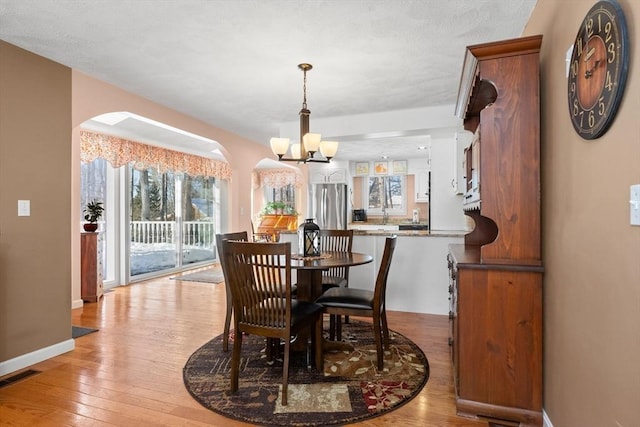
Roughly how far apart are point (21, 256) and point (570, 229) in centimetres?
349

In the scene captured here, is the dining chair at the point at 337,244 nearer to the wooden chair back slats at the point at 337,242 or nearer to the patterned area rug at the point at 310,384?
the wooden chair back slats at the point at 337,242

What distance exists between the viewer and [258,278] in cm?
216

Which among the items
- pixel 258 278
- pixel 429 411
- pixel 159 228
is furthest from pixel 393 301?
pixel 159 228

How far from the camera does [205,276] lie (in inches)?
241

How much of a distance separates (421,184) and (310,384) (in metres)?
6.25

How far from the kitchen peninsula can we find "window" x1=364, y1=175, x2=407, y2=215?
424cm

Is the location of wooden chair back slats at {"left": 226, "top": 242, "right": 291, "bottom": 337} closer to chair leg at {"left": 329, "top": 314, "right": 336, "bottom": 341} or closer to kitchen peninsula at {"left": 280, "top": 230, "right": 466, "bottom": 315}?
chair leg at {"left": 329, "top": 314, "right": 336, "bottom": 341}

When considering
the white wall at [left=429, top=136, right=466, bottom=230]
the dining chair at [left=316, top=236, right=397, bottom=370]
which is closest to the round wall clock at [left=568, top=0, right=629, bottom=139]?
the dining chair at [left=316, top=236, right=397, bottom=370]

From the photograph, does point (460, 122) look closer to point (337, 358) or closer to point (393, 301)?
point (393, 301)

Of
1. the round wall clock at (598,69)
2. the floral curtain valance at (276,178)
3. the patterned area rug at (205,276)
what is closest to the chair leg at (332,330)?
the round wall clock at (598,69)

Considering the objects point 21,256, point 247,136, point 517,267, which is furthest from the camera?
point 247,136

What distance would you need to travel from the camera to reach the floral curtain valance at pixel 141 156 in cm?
479

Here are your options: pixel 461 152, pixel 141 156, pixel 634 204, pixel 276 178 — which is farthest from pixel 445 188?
pixel 276 178

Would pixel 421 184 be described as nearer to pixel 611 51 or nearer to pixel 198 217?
pixel 198 217
